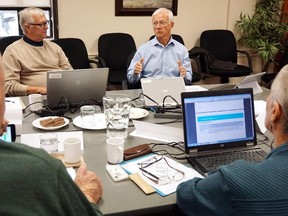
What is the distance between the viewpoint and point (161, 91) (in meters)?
2.29

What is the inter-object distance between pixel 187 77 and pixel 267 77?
1.90 meters

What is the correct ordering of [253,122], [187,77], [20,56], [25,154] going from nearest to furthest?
[25,154] < [253,122] < [20,56] < [187,77]

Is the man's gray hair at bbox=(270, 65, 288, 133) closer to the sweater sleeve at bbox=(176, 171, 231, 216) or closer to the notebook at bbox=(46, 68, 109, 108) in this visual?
the sweater sleeve at bbox=(176, 171, 231, 216)

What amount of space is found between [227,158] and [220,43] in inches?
134

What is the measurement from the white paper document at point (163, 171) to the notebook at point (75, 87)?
753 mm

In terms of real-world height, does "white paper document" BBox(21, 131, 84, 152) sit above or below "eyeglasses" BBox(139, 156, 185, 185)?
above

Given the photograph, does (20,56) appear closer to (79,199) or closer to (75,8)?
(75,8)

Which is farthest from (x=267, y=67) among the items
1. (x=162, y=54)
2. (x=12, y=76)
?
(x=12, y=76)

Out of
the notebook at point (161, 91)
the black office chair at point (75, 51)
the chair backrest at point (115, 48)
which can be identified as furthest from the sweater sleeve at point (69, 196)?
the chair backrest at point (115, 48)

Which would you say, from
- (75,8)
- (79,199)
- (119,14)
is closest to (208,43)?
(119,14)

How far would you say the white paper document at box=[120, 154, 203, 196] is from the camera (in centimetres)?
134

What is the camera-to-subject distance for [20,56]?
2807mm

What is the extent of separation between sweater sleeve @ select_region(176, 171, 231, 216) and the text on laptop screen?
376 mm

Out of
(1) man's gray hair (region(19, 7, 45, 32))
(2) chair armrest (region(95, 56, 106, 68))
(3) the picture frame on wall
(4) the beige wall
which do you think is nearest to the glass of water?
(1) man's gray hair (region(19, 7, 45, 32))
